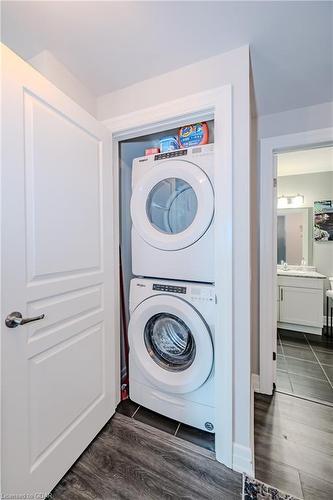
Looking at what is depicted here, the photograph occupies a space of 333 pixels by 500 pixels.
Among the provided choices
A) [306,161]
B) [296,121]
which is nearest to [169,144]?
[296,121]

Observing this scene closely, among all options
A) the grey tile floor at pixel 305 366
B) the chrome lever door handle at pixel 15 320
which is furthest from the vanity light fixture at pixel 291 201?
the chrome lever door handle at pixel 15 320

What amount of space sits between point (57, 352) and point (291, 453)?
57.7 inches

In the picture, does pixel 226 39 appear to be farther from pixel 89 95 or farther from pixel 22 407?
pixel 22 407

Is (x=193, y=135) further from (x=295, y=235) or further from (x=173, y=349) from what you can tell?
(x=295, y=235)

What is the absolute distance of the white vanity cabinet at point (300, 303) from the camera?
2.91 metres

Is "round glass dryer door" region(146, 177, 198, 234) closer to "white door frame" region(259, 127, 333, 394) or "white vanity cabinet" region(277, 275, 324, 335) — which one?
"white door frame" region(259, 127, 333, 394)

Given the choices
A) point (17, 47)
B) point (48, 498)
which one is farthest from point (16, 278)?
point (17, 47)

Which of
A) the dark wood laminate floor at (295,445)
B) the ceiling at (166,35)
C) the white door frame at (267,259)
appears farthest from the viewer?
the white door frame at (267,259)

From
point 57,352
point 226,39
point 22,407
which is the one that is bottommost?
point 22,407

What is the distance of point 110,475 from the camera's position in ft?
3.66

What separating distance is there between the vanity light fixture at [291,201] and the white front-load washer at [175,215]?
9.02ft

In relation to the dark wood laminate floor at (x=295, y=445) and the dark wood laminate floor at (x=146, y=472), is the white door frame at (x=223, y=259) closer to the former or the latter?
the dark wood laminate floor at (x=146, y=472)

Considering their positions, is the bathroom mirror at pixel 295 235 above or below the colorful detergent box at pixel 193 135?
below

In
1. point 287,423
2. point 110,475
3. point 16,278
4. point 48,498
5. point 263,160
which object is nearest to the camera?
point 16,278
